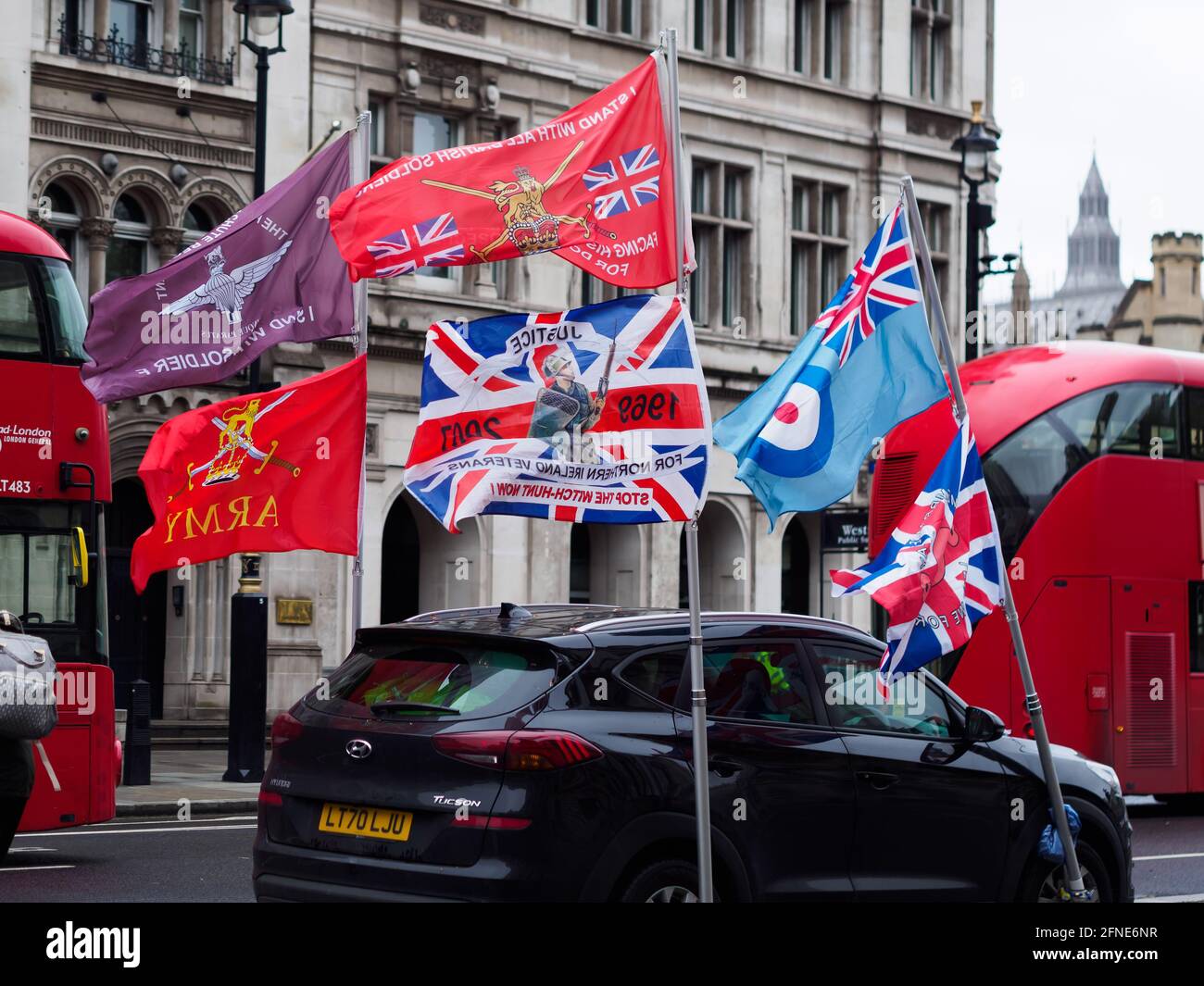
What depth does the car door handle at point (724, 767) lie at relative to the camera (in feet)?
28.3

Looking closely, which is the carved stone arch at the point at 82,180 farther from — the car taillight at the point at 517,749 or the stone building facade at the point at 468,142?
the car taillight at the point at 517,749

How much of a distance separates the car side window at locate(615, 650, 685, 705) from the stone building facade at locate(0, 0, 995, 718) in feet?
61.3

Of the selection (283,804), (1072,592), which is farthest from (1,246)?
(1072,592)

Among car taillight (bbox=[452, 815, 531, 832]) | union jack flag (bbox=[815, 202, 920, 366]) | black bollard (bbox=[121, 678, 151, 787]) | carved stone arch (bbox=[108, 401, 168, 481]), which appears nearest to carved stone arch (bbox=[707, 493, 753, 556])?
carved stone arch (bbox=[108, 401, 168, 481])

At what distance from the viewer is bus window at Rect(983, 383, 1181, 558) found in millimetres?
19312

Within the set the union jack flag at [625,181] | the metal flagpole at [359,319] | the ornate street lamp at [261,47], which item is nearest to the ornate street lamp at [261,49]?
the ornate street lamp at [261,47]

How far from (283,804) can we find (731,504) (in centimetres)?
2641

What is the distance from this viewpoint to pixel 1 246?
14.3 metres

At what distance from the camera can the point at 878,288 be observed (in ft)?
31.6

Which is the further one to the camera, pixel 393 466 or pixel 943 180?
pixel 943 180

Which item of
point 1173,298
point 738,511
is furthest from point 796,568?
point 1173,298

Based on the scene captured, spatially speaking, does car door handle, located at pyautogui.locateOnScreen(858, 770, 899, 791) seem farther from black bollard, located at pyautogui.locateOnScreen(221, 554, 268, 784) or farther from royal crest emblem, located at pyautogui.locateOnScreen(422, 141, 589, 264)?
black bollard, located at pyautogui.locateOnScreen(221, 554, 268, 784)

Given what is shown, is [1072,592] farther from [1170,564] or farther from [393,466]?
[393,466]

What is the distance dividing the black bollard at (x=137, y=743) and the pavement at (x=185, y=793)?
16 cm
